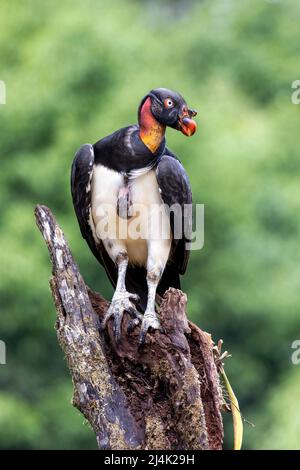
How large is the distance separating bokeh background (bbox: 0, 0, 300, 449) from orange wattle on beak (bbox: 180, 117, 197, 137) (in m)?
8.47

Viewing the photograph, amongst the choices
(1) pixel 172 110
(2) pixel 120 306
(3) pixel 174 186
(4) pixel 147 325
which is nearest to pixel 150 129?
(1) pixel 172 110

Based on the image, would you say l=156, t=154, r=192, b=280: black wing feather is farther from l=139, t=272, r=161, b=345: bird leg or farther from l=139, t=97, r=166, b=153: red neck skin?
l=139, t=272, r=161, b=345: bird leg

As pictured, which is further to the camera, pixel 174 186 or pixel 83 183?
pixel 83 183

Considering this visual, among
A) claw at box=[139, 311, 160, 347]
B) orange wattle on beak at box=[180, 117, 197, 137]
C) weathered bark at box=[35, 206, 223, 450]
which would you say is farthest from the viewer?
orange wattle on beak at box=[180, 117, 197, 137]

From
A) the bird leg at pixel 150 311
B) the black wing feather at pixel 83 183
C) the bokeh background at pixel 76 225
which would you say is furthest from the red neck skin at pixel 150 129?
the bokeh background at pixel 76 225

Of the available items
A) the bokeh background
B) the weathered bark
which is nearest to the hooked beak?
the weathered bark

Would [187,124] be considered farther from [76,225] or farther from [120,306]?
[76,225]

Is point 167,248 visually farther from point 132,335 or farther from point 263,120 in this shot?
point 263,120

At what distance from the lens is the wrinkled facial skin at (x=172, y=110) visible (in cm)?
727

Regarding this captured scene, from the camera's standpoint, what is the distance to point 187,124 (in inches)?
284

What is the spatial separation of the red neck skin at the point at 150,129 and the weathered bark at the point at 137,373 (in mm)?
855

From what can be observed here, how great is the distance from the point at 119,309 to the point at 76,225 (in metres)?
9.97

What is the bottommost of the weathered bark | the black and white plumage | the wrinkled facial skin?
the weathered bark

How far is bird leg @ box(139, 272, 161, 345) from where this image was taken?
6.93 meters
